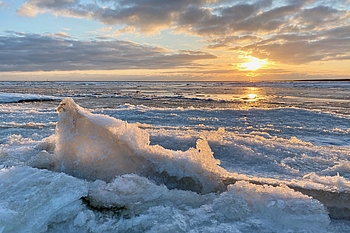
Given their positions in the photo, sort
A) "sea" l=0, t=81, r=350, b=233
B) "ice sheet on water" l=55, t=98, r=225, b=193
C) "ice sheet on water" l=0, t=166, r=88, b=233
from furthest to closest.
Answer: "ice sheet on water" l=55, t=98, r=225, b=193 < "sea" l=0, t=81, r=350, b=233 < "ice sheet on water" l=0, t=166, r=88, b=233

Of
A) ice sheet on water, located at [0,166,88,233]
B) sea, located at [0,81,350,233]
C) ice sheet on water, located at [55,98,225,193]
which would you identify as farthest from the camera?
ice sheet on water, located at [55,98,225,193]

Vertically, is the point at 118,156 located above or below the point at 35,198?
above

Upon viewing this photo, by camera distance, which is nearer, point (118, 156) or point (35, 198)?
point (35, 198)

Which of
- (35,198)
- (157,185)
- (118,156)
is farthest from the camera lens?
(118,156)

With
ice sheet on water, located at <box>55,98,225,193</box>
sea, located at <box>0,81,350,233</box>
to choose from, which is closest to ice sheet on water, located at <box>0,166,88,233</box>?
sea, located at <box>0,81,350,233</box>

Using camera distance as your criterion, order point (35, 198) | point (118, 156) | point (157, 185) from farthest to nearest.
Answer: point (118, 156) < point (157, 185) < point (35, 198)

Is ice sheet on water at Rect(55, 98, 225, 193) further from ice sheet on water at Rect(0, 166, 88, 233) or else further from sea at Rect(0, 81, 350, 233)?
ice sheet on water at Rect(0, 166, 88, 233)

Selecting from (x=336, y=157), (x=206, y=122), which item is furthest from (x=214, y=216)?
(x=206, y=122)

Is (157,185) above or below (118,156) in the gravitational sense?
below

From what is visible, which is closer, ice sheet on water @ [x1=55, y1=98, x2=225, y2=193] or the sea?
the sea

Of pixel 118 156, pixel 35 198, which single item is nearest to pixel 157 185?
pixel 118 156

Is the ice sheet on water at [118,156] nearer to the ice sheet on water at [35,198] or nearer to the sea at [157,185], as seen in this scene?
the sea at [157,185]

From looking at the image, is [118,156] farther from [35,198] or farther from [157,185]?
[35,198]

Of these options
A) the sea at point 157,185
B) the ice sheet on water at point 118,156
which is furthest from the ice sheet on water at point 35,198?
the ice sheet on water at point 118,156
